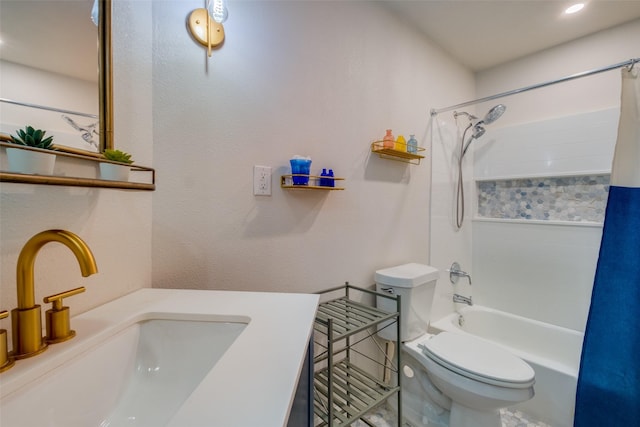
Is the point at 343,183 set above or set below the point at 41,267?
above

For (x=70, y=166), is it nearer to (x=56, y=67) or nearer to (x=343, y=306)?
(x=56, y=67)

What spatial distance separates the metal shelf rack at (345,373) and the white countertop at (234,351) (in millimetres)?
314

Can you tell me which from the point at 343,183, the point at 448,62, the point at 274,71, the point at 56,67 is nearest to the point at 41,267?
the point at 56,67

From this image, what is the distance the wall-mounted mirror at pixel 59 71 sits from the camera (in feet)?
1.90

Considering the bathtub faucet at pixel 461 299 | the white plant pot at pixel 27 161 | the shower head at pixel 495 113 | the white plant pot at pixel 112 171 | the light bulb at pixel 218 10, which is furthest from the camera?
the bathtub faucet at pixel 461 299

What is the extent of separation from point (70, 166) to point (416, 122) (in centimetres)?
188

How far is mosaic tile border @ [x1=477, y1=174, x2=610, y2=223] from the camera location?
6.18ft

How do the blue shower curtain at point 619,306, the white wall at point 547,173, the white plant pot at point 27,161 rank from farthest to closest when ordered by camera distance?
the white wall at point 547,173 → the blue shower curtain at point 619,306 → the white plant pot at point 27,161

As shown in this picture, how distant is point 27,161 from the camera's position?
1.75ft

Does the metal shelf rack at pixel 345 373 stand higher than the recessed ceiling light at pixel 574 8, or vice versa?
the recessed ceiling light at pixel 574 8

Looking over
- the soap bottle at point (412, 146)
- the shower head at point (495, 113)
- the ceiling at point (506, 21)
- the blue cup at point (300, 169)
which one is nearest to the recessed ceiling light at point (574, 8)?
the ceiling at point (506, 21)

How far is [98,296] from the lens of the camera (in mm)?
754

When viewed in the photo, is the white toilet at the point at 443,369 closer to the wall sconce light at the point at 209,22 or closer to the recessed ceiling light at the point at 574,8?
the wall sconce light at the point at 209,22

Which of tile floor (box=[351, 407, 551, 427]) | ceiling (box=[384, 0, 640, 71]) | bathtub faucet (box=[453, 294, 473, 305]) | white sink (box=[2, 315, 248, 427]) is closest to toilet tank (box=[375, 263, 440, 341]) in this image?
tile floor (box=[351, 407, 551, 427])
